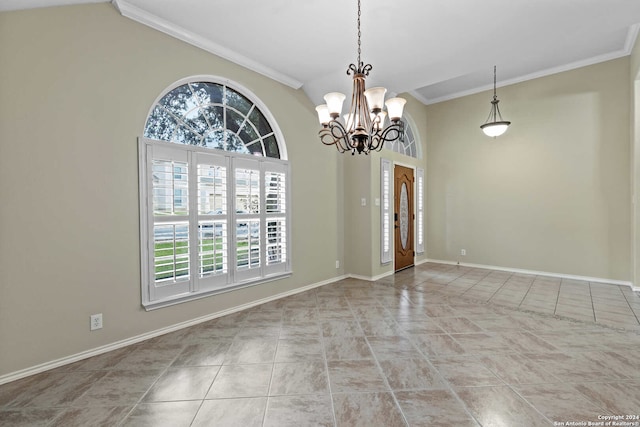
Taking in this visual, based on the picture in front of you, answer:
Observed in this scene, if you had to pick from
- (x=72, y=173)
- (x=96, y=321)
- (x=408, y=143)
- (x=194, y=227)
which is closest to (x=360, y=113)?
(x=194, y=227)

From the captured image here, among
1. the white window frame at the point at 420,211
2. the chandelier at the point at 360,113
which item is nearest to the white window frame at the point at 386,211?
the white window frame at the point at 420,211

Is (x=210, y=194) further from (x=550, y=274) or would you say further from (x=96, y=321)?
(x=550, y=274)

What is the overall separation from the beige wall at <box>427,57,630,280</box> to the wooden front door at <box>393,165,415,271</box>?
0.81m

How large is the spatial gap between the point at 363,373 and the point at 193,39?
11.5 ft

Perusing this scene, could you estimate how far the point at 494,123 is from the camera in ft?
15.4

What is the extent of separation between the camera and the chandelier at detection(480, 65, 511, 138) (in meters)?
4.67

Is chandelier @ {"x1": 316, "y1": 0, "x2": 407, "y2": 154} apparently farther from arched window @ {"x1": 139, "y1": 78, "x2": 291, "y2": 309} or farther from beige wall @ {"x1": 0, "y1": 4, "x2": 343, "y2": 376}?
beige wall @ {"x1": 0, "y1": 4, "x2": 343, "y2": 376}

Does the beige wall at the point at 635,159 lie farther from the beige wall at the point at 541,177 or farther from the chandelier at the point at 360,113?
the chandelier at the point at 360,113

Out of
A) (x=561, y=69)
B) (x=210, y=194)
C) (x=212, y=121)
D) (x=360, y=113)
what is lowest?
(x=210, y=194)

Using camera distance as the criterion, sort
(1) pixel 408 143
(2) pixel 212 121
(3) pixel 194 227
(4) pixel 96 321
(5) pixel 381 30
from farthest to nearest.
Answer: (1) pixel 408 143 < (2) pixel 212 121 < (3) pixel 194 227 < (5) pixel 381 30 < (4) pixel 96 321

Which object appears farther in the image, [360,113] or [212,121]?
[212,121]

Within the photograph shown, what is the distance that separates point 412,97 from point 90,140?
17.7ft

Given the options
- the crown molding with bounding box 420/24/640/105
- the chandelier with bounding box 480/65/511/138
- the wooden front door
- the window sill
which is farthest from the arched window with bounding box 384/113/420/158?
the window sill

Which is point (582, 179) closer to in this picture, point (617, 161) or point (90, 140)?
point (617, 161)
